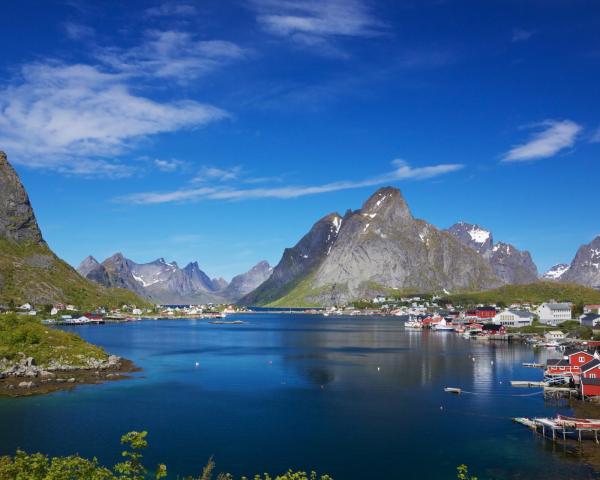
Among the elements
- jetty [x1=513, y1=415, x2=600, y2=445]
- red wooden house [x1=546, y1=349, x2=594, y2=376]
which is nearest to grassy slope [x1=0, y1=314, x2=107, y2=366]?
jetty [x1=513, y1=415, x2=600, y2=445]

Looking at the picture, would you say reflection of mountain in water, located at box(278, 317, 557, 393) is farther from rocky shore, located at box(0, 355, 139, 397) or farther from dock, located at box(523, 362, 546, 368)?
rocky shore, located at box(0, 355, 139, 397)

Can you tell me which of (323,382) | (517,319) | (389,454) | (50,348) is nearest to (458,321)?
(517,319)

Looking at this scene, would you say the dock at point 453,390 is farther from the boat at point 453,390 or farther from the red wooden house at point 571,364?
the red wooden house at point 571,364

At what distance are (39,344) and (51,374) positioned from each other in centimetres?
1180

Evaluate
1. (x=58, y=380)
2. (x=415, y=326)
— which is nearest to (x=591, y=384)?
(x=58, y=380)

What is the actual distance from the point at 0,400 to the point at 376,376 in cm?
4662

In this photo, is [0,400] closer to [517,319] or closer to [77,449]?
[77,449]

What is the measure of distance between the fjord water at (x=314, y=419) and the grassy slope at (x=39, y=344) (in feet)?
34.0

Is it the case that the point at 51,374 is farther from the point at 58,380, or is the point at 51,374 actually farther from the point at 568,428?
the point at 568,428

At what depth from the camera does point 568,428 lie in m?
48.4

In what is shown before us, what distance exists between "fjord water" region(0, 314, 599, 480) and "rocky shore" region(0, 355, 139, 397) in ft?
10.5

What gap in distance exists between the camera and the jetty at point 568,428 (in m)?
45.8

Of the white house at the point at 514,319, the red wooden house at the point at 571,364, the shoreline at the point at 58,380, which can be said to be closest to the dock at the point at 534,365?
the red wooden house at the point at 571,364

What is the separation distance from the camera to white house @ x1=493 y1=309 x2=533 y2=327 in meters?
163
